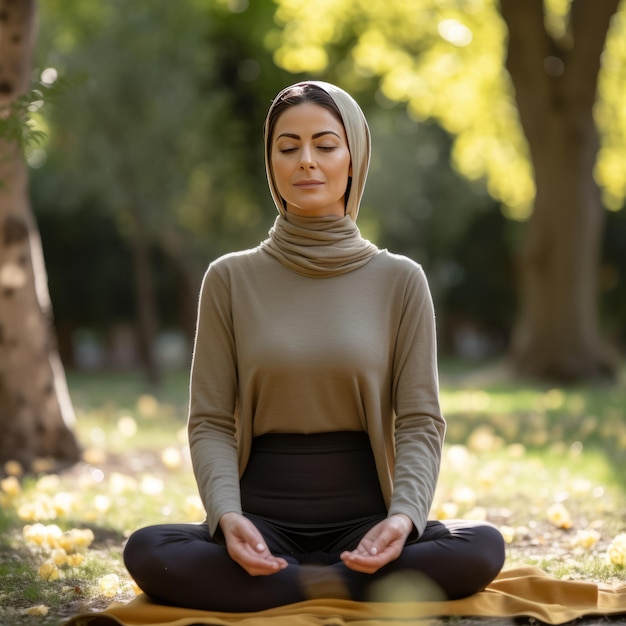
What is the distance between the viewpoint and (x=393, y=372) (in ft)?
12.5

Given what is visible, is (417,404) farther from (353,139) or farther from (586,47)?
(586,47)

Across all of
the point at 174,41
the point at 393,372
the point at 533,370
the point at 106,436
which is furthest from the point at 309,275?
the point at 174,41

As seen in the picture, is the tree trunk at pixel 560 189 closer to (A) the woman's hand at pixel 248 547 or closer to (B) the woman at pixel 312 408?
(B) the woman at pixel 312 408

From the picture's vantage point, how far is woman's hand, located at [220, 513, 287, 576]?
3334 mm

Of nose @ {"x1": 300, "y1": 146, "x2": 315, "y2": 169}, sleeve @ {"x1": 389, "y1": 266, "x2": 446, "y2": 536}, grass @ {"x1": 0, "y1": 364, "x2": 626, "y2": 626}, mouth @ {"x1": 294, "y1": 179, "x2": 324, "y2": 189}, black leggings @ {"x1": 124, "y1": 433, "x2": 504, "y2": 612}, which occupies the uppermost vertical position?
nose @ {"x1": 300, "y1": 146, "x2": 315, "y2": 169}

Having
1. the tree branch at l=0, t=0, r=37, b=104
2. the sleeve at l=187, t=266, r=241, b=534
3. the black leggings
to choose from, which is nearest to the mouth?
the sleeve at l=187, t=266, r=241, b=534

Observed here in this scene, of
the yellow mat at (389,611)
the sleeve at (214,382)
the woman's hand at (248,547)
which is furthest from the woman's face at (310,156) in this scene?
the yellow mat at (389,611)

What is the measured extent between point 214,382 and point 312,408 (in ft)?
1.27

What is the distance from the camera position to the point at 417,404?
12.1 feet

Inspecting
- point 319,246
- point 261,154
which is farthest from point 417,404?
point 261,154

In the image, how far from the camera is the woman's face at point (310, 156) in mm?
3752

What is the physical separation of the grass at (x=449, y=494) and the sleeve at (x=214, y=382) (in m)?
0.73

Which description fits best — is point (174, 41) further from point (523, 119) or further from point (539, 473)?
point (539, 473)

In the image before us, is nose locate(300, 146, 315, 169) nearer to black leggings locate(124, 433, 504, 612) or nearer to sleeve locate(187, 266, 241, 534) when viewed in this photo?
sleeve locate(187, 266, 241, 534)
